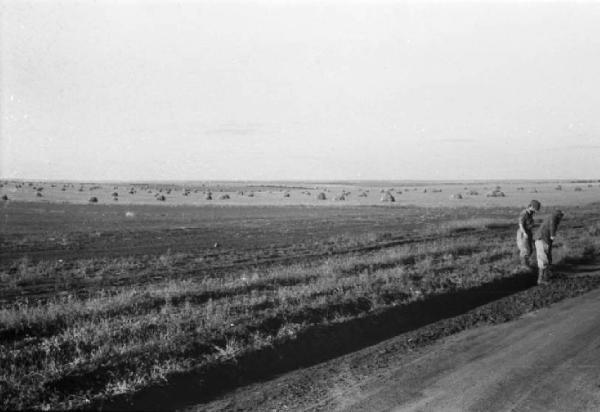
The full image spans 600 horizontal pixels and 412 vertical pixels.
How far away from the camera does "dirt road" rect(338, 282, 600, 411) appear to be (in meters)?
6.38

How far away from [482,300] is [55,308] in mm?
9415

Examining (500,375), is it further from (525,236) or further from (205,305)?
(525,236)

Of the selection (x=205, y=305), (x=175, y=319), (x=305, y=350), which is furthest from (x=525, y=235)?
(x=175, y=319)

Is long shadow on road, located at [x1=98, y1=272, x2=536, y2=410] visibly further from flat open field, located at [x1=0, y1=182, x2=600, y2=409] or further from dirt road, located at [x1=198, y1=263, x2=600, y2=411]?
dirt road, located at [x1=198, y1=263, x2=600, y2=411]

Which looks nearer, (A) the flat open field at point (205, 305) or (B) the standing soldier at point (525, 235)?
(A) the flat open field at point (205, 305)

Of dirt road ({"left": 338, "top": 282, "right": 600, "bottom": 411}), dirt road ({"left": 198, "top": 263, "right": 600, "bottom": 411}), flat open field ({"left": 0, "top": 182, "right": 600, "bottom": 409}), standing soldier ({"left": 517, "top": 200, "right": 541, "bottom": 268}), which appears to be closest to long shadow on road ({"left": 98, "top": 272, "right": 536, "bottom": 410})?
flat open field ({"left": 0, "top": 182, "right": 600, "bottom": 409})

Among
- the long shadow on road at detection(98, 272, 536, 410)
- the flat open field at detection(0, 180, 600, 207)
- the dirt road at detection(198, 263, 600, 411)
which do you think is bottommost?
the long shadow on road at detection(98, 272, 536, 410)

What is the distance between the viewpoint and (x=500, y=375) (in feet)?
23.9

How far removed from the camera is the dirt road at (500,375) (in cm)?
638

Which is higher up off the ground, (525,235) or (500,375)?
(525,235)

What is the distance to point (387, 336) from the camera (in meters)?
10.1

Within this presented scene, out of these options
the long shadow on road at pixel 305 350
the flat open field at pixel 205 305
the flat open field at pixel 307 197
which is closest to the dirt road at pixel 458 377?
the long shadow on road at pixel 305 350

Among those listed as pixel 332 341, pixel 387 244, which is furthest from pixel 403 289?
pixel 387 244

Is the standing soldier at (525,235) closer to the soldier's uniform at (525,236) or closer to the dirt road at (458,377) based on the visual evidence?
the soldier's uniform at (525,236)
